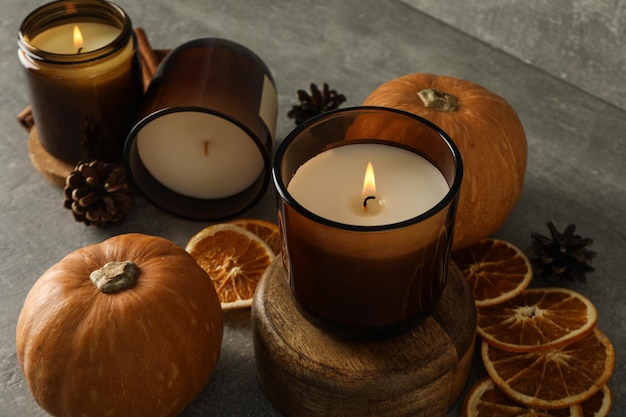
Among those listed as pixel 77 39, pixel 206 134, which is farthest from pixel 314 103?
pixel 77 39

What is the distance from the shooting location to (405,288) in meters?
0.71

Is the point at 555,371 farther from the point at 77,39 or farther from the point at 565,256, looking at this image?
the point at 77,39

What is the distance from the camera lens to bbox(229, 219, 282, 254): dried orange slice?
38.9 inches

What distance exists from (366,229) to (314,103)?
21.7 inches

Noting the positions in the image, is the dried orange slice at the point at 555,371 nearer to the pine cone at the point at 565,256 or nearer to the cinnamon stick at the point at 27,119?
the pine cone at the point at 565,256

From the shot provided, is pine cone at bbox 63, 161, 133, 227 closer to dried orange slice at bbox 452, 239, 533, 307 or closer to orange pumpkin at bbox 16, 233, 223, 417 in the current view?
orange pumpkin at bbox 16, 233, 223, 417

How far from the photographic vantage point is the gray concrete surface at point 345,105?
3.00 feet

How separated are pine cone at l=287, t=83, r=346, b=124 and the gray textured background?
33 centimetres

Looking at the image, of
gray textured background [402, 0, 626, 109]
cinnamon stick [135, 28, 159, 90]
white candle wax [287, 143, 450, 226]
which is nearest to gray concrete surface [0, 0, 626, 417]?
gray textured background [402, 0, 626, 109]

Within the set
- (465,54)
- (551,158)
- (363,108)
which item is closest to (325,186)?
(363,108)

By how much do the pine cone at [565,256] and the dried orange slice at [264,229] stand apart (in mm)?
320

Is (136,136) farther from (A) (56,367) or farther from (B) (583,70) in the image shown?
(B) (583,70)

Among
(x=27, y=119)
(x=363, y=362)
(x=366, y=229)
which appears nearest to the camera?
(x=366, y=229)

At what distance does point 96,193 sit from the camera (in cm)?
102
